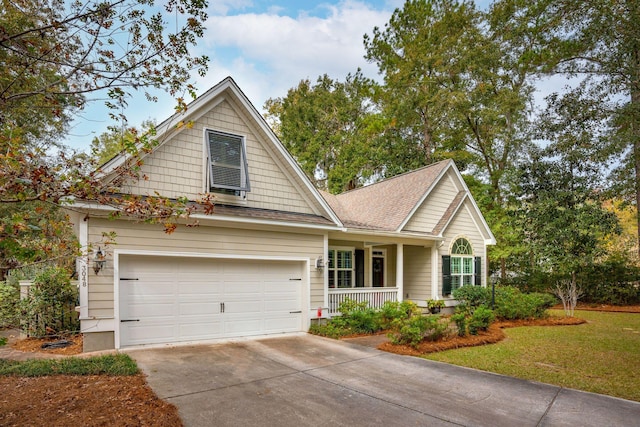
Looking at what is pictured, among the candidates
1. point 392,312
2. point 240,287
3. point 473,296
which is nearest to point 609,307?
point 473,296

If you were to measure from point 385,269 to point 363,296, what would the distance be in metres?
3.75

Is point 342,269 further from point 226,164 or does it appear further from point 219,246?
point 226,164

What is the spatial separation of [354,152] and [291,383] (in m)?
23.6

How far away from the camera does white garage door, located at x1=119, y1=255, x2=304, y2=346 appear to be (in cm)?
825

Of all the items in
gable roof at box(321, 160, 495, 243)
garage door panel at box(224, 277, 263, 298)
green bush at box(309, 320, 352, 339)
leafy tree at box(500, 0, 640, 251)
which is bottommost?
green bush at box(309, 320, 352, 339)

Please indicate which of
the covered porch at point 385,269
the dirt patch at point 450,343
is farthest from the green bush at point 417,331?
the covered porch at point 385,269

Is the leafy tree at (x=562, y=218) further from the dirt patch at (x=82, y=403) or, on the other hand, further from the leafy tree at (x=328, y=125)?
the dirt patch at (x=82, y=403)

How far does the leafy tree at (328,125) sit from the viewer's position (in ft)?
96.3

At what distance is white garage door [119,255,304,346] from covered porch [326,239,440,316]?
3.23 meters

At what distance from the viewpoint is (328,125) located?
31625mm

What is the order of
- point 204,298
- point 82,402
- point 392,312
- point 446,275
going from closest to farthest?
point 82,402
point 204,298
point 392,312
point 446,275

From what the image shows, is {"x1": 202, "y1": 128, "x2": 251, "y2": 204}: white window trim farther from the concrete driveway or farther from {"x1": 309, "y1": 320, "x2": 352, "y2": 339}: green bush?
{"x1": 309, "y1": 320, "x2": 352, "y2": 339}: green bush

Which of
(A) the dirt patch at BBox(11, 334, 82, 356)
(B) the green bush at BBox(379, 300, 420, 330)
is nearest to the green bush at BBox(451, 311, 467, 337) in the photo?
(B) the green bush at BBox(379, 300, 420, 330)

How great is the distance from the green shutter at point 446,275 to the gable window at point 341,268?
3.45m
